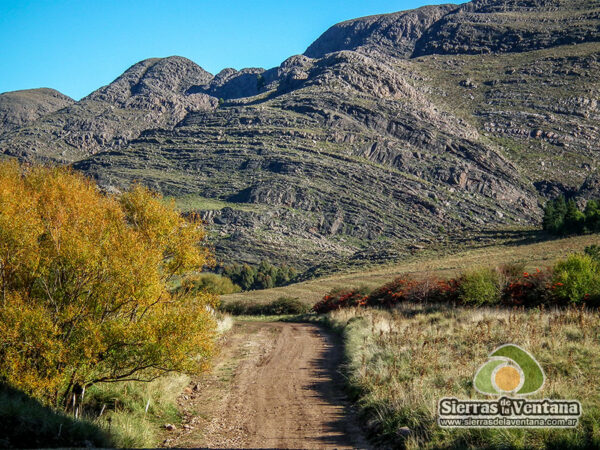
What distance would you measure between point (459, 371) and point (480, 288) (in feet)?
43.4

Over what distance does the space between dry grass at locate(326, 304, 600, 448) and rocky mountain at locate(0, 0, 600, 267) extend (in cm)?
7537

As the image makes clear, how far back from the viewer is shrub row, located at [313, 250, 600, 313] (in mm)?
18422

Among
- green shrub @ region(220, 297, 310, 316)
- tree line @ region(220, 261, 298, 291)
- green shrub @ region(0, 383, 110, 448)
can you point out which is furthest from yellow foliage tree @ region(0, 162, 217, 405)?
tree line @ region(220, 261, 298, 291)

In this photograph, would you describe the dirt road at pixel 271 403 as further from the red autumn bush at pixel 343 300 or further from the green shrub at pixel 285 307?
the green shrub at pixel 285 307

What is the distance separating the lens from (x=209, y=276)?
63250 mm

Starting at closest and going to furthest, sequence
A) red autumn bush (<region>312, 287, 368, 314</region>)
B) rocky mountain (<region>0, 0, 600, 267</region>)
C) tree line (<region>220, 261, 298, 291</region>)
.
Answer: red autumn bush (<region>312, 287, 368, 314</region>)
tree line (<region>220, 261, 298, 291</region>)
rocky mountain (<region>0, 0, 600, 267</region>)

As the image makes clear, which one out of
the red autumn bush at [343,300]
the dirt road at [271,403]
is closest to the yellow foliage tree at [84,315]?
the dirt road at [271,403]

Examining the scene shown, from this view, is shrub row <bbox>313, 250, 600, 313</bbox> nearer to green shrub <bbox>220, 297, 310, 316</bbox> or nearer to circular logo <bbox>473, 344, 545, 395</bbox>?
circular logo <bbox>473, 344, 545, 395</bbox>

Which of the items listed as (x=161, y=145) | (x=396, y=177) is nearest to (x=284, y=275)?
(x=396, y=177)

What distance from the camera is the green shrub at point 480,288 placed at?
22406 mm

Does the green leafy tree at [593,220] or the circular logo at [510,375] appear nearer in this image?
the circular logo at [510,375]

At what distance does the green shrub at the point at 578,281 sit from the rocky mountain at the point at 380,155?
7004 cm

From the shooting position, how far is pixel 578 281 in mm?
18406

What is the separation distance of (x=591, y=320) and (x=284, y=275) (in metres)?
75.2
